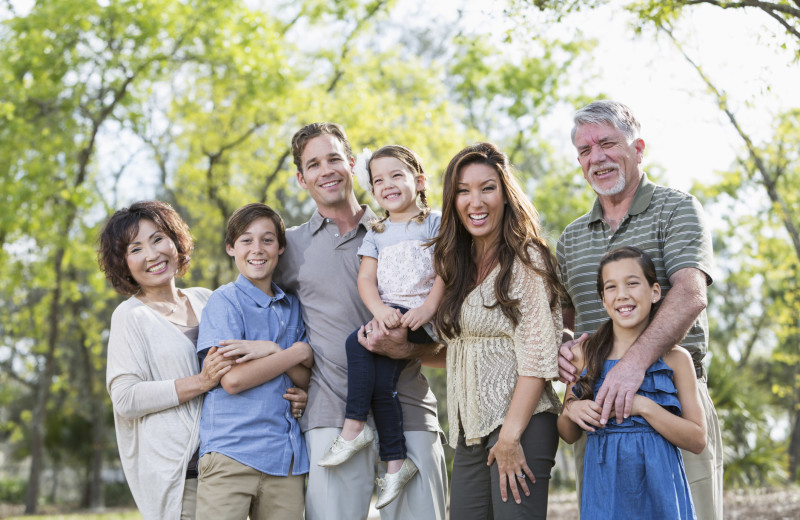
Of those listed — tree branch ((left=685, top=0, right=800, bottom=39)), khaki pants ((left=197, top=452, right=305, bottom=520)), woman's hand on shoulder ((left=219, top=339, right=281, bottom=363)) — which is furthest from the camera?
tree branch ((left=685, top=0, right=800, bottom=39))

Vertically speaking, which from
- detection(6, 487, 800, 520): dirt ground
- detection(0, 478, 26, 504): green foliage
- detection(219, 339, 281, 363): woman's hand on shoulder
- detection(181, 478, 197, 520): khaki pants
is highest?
detection(219, 339, 281, 363): woman's hand on shoulder

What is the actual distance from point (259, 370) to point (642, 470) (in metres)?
1.76

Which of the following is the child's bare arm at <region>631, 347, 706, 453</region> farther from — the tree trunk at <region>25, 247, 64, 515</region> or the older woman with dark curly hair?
the tree trunk at <region>25, 247, 64, 515</region>

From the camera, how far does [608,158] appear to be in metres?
3.61

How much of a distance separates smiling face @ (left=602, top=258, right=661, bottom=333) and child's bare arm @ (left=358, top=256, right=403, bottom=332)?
98 centimetres

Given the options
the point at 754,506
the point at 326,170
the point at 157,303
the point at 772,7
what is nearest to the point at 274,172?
the point at 754,506

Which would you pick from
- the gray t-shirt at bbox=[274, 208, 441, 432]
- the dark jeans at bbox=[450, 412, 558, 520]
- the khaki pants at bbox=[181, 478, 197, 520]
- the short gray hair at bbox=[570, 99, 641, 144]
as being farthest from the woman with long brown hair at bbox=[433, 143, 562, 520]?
the khaki pants at bbox=[181, 478, 197, 520]

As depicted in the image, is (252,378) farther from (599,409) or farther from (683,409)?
(683,409)

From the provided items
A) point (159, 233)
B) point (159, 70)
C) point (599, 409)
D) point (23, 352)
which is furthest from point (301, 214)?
point (599, 409)

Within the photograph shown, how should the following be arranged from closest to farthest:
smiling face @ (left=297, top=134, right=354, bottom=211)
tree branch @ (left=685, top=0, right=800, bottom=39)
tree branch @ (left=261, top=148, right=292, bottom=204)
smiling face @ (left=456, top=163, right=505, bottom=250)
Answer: smiling face @ (left=456, top=163, right=505, bottom=250), smiling face @ (left=297, top=134, right=354, bottom=211), tree branch @ (left=685, top=0, right=800, bottom=39), tree branch @ (left=261, top=148, right=292, bottom=204)

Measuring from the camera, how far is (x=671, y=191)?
3.56 meters

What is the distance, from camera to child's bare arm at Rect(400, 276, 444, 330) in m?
3.49

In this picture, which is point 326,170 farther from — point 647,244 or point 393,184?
point 647,244

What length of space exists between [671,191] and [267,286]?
6.79 feet
